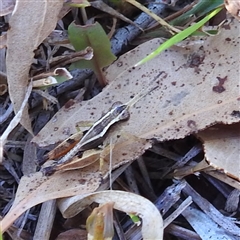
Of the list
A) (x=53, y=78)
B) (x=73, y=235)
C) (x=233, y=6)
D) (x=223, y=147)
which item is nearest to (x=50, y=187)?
(x=73, y=235)

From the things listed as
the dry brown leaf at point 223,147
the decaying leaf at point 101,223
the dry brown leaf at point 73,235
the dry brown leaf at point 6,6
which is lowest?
the dry brown leaf at point 73,235

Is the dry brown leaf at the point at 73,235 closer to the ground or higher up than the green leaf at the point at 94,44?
closer to the ground

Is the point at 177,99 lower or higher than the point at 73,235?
higher

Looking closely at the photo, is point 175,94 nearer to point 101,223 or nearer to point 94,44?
point 94,44

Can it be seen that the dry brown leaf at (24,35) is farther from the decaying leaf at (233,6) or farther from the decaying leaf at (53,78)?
the decaying leaf at (233,6)

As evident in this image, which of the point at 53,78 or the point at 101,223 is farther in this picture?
the point at 53,78

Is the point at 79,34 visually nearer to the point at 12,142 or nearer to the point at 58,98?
the point at 58,98

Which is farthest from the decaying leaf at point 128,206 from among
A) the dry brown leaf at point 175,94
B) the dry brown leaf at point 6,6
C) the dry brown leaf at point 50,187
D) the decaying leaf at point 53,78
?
the dry brown leaf at point 6,6

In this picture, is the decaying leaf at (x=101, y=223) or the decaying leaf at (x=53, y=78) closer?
the decaying leaf at (x=101, y=223)
